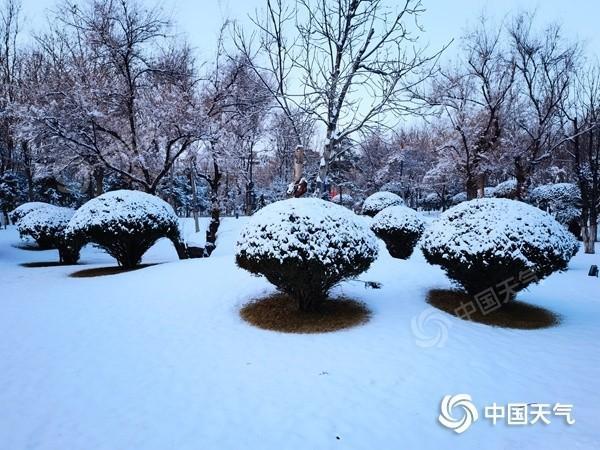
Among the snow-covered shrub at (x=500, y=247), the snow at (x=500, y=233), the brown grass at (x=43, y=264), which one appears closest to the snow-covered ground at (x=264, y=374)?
the snow-covered shrub at (x=500, y=247)

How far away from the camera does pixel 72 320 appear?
5.70 meters

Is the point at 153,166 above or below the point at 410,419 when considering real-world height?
above

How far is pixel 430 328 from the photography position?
5.22 m

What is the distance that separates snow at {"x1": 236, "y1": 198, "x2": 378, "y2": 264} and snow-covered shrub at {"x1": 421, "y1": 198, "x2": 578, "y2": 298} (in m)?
1.31

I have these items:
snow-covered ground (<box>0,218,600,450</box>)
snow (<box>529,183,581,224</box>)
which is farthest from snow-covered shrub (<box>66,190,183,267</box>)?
snow (<box>529,183,581,224</box>)

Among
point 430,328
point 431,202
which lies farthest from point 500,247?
point 431,202

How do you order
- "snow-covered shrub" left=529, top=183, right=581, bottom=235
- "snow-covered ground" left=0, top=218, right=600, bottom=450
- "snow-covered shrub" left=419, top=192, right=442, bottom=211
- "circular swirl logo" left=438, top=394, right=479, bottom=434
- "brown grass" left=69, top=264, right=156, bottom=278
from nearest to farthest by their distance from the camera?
"snow-covered ground" left=0, top=218, right=600, bottom=450
"circular swirl logo" left=438, top=394, right=479, bottom=434
"brown grass" left=69, top=264, right=156, bottom=278
"snow-covered shrub" left=529, top=183, right=581, bottom=235
"snow-covered shrub" left=419, top=192, right=442, bottom=211

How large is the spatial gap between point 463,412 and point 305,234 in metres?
2.83

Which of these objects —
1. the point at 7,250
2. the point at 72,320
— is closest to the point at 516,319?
the point at 72,320

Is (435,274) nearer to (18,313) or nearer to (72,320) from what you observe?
(72,320)

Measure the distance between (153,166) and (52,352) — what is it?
36.0ft

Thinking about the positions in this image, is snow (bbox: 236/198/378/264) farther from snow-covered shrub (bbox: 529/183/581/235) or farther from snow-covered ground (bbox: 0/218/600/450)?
snow-covered shrub (bbox: 529/183/581/235)

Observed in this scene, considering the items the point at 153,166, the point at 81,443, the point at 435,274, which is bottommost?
the point at 81,443

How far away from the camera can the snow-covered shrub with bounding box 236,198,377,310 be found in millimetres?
5023
